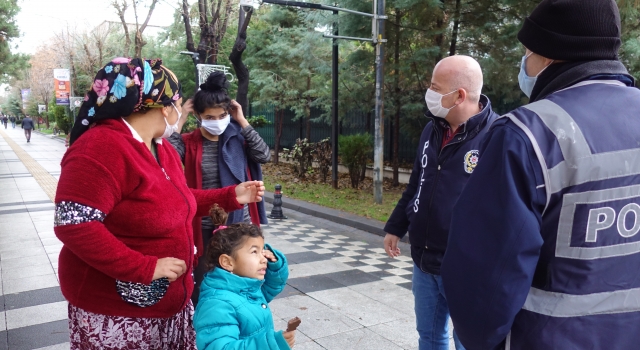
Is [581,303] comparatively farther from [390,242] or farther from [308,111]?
[308,111]

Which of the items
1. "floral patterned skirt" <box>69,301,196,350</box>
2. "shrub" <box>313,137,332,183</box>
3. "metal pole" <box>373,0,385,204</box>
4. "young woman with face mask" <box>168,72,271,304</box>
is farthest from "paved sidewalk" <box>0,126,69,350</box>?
"shrub" <box>313,137,332,183</box>

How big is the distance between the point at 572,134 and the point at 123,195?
155 centimetres

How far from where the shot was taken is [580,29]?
1389mm

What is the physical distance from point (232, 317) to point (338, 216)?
7.60 meters

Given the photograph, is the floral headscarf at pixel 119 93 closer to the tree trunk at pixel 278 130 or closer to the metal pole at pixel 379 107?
A: the metal pole at pixel 379 107

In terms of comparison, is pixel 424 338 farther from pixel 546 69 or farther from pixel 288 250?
pixel 288 250

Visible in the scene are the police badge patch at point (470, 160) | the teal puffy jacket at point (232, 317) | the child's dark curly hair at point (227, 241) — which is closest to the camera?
the teal puffy jacket at point (232, 317)

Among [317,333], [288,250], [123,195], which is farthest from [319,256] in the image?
[123,195]

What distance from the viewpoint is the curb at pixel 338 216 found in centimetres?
851

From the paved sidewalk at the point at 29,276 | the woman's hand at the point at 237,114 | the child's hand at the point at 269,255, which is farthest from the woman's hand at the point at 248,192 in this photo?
the paved sidewalk at the point at 29,276

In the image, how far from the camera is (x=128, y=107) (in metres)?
1.93

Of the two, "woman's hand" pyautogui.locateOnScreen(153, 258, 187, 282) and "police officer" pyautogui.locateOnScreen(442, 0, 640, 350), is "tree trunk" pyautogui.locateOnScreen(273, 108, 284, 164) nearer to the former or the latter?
"woman's hand" pyautogui.locateOnScreen(153, 258, 187, 282)

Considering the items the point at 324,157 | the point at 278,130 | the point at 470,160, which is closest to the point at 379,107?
the point at 324,157

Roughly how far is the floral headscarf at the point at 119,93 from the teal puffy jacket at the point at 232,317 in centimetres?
75
